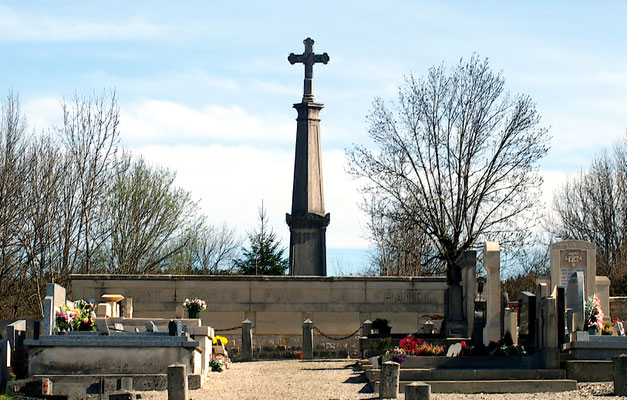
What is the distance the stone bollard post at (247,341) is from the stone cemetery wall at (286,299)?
1.02 m

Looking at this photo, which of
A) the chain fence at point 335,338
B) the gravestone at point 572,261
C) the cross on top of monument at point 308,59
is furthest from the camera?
the cross on top of monument at point 308,59

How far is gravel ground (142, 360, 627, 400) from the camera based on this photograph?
17.0 m

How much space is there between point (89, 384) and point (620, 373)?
877cm

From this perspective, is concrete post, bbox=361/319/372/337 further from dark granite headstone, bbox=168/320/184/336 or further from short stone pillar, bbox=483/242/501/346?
dark granite headstone, bbox=168/320/184/336

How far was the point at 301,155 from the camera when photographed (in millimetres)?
29969

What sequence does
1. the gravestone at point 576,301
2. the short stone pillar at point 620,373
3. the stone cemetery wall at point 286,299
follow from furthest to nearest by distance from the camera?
the stone cemetery wall at point 286,299 < the gravestone at point 576,301 < the short stone pillar at point 620,373

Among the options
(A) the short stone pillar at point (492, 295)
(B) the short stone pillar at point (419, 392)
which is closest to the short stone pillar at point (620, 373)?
(B) the short stone pillar at point (419, 392)

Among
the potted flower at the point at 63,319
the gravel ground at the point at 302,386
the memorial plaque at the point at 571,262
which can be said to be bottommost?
the gravel ground at the point at 302,386

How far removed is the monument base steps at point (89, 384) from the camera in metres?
17.9

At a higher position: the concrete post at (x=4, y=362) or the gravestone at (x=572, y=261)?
the gravestone at (x=572, y=261)

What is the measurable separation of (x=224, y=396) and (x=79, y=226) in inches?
805

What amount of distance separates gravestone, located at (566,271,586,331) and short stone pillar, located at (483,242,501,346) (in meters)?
2.74

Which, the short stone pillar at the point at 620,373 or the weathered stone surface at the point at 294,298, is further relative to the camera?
the weathered stone surface at the point at 294,298

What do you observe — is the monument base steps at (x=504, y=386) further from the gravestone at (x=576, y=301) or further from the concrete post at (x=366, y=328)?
the concrete post at (x=366, y=328)
